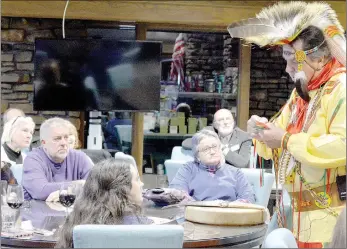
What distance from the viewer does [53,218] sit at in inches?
116

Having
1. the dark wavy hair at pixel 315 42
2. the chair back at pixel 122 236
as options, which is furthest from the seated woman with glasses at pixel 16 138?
the dark wavy hair at pixel 315 42

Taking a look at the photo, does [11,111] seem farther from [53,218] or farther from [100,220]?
[100,220]

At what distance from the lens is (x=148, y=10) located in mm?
6211

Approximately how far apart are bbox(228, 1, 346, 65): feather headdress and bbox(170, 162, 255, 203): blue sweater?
1632mm

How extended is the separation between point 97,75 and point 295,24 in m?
4.17

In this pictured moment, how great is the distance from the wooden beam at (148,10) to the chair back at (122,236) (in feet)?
14.3

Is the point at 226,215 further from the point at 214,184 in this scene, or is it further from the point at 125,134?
the point at 125,134

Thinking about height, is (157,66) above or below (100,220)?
above

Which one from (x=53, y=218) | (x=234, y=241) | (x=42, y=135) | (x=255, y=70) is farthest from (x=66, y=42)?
(x=234, y=241)

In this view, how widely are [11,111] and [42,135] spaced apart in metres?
1.99

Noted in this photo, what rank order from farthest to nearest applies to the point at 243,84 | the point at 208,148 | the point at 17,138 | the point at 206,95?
the point at 206,95 → the point at 243,84 → the point at 17,138 → the point at 208,148

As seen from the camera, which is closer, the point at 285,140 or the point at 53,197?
the point at 285,140

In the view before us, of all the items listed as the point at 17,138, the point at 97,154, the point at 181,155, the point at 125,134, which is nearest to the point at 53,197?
the point at 17,138

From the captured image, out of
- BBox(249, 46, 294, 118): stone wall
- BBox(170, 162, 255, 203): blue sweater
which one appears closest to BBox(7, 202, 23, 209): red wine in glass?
BBox(170, 162, 255, 203): blue sweater
